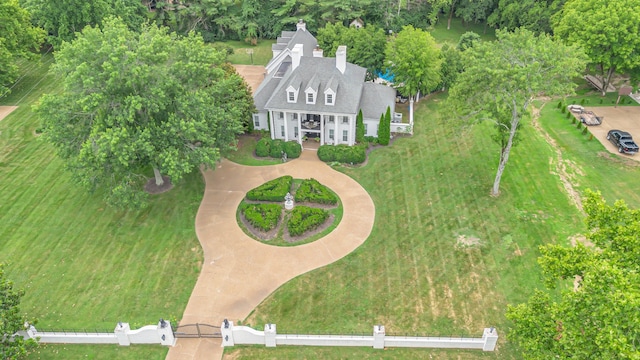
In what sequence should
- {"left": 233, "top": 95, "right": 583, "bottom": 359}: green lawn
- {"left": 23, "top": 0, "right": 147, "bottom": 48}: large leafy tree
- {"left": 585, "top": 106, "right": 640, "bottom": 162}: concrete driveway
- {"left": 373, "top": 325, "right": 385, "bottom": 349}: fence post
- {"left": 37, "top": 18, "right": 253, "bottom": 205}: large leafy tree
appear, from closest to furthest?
{"left": 373, "top": 325, "right": 385, "bottom": 349}: fence post → {"left": 233, "top": 95, "right": 583, "bottom": 359}: green lawn → {"left": 37, "top": 18, "right": 253, "bottom": 205}: large leafy tree → {"left": 585, "top": 106, "right": 640, "bottom": 162}: concrete driveway → {"left": 23, "top": 0, "right": 147, "bottom": 48}: large leafy tree

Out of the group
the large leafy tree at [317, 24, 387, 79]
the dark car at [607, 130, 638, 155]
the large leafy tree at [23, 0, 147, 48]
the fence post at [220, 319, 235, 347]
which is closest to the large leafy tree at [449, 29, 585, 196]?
the dark car at [607, 130, 638, 155]

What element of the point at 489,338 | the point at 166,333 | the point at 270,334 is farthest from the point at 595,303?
the point at 166,333

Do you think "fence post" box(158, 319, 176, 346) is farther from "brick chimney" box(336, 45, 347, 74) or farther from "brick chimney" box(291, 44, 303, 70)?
"brick chimney" box(336, 45, 347, 74)

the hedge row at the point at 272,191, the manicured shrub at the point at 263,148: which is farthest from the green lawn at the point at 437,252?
the manicured shrub at the point at 263,148

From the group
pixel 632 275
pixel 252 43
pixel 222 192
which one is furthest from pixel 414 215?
pixel 252 43

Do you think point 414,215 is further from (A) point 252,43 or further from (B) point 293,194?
(A) point 252,43

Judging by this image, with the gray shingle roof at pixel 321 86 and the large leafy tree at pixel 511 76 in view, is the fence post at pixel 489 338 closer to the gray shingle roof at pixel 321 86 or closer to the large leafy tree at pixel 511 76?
the large leafy tree at pixel 511 76

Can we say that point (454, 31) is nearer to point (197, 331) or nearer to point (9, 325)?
point (197, 331)
